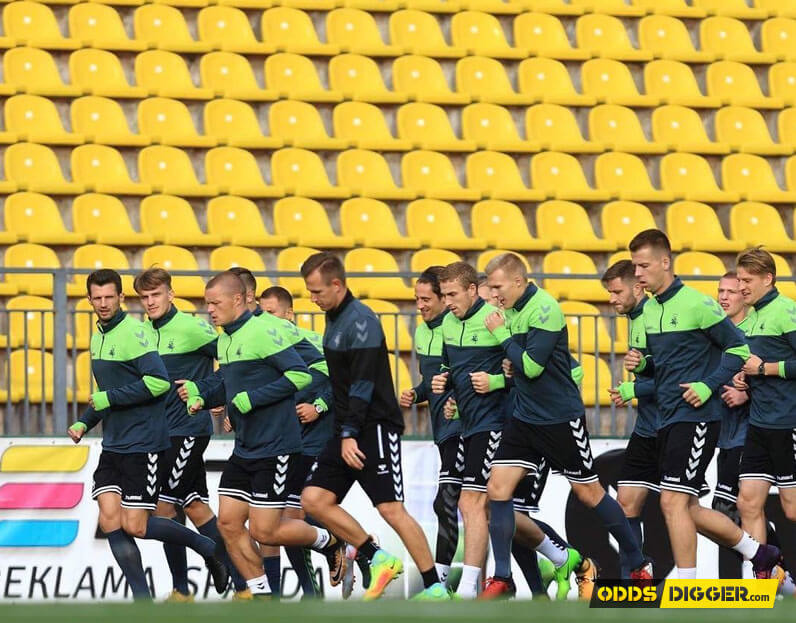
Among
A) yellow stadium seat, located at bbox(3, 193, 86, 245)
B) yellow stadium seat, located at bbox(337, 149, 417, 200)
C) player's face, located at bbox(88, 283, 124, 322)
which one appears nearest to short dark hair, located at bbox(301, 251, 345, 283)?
player's face, located at bbox(88, 283, 124, 322)

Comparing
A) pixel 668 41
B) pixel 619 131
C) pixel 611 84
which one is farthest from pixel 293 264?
pixel 668 41

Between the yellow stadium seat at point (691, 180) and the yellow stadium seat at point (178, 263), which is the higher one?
the yellow stadium seat at point (691, 180)

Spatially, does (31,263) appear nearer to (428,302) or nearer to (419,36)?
(428,302)

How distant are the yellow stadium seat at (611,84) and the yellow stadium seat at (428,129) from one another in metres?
1.72

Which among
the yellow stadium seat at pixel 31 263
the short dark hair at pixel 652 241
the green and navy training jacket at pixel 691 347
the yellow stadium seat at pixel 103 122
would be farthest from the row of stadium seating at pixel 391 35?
the green and navy training jacket at pixel 691 347

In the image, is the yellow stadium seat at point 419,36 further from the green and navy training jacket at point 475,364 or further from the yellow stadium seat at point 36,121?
the green and navy training jacket at point 475,364

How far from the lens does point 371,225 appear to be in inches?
558

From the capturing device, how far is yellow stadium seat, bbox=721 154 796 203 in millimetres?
15555

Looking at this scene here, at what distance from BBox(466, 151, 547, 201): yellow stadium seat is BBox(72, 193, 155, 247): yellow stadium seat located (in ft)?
10.6

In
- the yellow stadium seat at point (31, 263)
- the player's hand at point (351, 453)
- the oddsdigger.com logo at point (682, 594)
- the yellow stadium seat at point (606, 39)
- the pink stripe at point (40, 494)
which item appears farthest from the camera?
the yellow stadium seat at point (606, 39)

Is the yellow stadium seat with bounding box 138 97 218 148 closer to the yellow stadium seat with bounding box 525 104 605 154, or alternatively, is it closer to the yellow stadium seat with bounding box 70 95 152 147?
the yellow stadium seat with bounding box 70 95 152 147

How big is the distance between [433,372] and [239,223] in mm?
4122

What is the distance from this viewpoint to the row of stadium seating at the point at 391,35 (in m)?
15.7

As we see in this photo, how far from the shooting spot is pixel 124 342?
9508 millimetres
